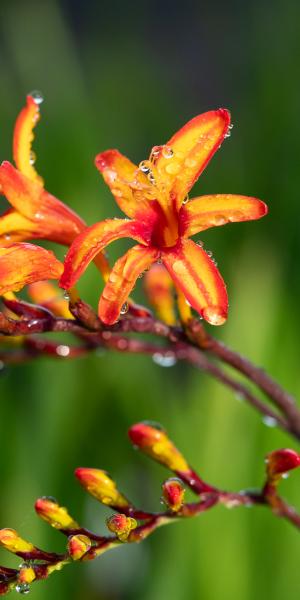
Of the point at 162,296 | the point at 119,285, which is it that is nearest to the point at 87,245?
the point at 119,285

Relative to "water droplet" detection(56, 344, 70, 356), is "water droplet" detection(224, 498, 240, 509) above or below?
below

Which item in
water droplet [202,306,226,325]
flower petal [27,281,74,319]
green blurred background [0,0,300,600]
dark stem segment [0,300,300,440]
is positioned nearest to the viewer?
water droplet [202,306,226,325]

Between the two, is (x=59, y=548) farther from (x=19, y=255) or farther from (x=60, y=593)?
(x=19, y=255)

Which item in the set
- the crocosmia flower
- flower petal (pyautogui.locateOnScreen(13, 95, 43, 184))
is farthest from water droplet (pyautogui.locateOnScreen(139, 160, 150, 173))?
flower petal (pyautogui.locateOnScreen(13, 95, 43, 184))

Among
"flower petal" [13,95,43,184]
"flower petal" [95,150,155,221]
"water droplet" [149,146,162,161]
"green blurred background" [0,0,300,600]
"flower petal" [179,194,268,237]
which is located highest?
"flower petal" [13,95,43,184]

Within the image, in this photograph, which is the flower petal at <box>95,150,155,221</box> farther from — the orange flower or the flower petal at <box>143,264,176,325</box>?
the flower petal at <box>143,264,176,325</box>

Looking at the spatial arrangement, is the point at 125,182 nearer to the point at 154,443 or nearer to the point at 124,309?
the point at 124,309
